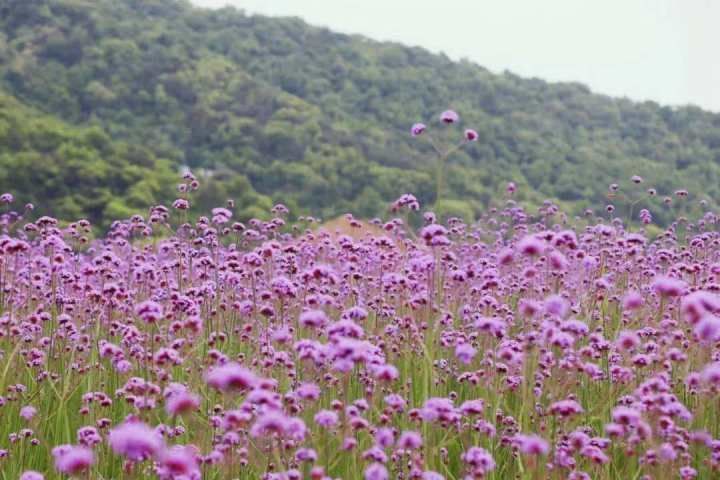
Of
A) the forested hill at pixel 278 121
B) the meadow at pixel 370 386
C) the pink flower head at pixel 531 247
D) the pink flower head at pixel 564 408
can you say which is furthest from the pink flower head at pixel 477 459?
the forested hill at pixel 278 121

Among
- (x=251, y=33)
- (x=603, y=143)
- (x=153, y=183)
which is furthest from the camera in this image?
(x=251, y=33)

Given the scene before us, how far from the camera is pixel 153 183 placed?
3612 cm

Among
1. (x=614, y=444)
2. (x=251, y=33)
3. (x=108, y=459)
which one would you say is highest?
(x=251, y=33)

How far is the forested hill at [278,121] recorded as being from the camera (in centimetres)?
3778

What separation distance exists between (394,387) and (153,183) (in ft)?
106

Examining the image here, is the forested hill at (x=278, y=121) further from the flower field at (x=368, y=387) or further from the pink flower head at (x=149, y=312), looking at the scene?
the pink flower head at (x=149, y=312)

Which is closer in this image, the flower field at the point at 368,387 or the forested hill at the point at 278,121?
A: the flower field at the point at 368,387

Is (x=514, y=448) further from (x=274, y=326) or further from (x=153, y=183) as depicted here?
(x=153, y=183)

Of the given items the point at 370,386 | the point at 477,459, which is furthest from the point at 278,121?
the point at 477,459

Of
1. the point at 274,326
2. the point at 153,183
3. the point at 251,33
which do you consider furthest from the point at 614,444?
the point at 251,33

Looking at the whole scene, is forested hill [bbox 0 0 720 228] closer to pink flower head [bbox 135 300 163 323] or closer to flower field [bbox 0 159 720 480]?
flower field [bbox 0 159 720 480]

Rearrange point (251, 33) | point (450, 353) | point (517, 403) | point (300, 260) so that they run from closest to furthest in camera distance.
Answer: point (517, 403) < point (450, 353) < point (300, 260) < point (251, 33)

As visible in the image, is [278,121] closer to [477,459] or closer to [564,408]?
[564,408]

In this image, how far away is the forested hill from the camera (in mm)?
37781
